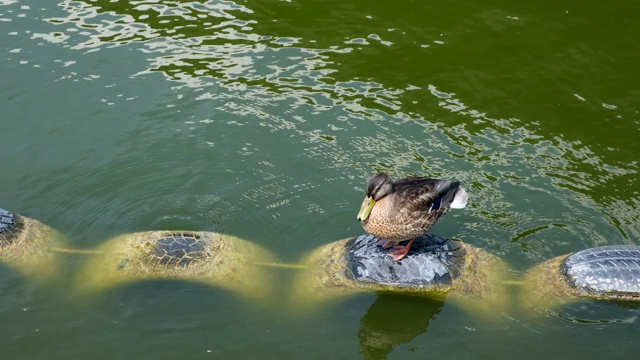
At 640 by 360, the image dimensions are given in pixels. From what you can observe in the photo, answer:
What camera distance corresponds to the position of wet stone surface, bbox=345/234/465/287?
7.61 metres

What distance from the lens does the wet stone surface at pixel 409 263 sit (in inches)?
300

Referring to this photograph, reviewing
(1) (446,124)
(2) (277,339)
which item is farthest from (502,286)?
(1) (446,124)

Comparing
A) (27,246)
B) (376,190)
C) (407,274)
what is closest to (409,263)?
(407,274)

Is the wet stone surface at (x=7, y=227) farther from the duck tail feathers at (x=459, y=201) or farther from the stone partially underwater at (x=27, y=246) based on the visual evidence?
the duck tail feathers at (x=459, y=201)

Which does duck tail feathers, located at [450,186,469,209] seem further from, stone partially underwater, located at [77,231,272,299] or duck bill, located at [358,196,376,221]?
stone partially underwater, located at [77,231,272,299]

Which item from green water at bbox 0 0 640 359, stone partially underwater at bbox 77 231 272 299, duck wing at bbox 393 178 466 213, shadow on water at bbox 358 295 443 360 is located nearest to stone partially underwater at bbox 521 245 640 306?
green water at bbox 0 0 640 359

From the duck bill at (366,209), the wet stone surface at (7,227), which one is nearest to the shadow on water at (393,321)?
the duck bill at (366,209)

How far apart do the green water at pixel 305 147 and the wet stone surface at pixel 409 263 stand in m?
0.23

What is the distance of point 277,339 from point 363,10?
21.1 feet

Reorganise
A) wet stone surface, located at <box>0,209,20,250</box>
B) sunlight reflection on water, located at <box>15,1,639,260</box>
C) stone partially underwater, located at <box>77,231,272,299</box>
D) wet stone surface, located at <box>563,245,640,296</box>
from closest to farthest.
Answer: wet stone surface, located at <box>563,245,640,296</box>
stone partially underwater, located at <box>77,231,272,299</box>
wet stone surface, located at <box>0,209,20,250</box>
sunlight reflection on water, located at <box>15,1,639,260</box>

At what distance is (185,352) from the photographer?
23.4 ft

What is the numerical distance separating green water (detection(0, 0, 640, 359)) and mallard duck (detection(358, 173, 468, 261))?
0.69 m

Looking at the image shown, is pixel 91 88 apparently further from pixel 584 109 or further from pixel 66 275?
pixel 584 109

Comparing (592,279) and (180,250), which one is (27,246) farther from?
(592,279)
